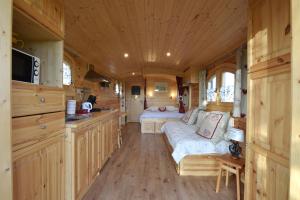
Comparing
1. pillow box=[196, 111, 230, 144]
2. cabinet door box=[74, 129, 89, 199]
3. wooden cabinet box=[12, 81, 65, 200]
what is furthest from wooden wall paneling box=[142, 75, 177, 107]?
wooden cabinet box=[12, 81, 65, 200]

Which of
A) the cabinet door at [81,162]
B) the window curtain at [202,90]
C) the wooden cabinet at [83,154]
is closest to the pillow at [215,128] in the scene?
the window curtain at [202,90]

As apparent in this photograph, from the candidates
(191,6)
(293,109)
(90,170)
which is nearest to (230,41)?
(191,6)

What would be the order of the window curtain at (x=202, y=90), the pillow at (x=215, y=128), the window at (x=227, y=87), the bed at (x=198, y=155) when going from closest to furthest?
the bed at (x=198, y=155) → the pillow at (x=215, y=128) → the window at (x=227, y=87) → the window curtain at (x=202, y=90)

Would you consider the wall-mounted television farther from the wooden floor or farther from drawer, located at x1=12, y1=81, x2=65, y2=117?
drawer, located at x1=12, y1=81, x2=65, y2=117

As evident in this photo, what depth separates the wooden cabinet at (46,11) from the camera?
3.70ft

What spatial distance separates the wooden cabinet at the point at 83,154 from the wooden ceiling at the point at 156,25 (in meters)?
1.38

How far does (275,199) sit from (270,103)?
66cm

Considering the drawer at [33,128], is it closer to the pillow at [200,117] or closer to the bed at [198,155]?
the bed at [198,155]

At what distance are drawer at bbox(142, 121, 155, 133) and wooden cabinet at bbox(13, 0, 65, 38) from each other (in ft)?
16.5

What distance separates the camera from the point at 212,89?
4.57 metres

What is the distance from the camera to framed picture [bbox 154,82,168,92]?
8.75 meters

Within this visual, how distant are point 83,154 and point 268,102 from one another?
2.00 meters

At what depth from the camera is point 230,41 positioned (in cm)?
295

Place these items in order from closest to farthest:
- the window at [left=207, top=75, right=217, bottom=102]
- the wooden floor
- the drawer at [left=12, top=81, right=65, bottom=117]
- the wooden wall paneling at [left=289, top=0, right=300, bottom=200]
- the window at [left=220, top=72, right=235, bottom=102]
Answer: the wooden wall paneling at [left=289, top=0, right=300, bottom=200], the drawer at [left=12, top=81, right=65, bottom=117], the wooden floor, the window at [left=220, top=72, right=235, bottom=102], the window at [left=207, top=75, right=217, bottom=102]
